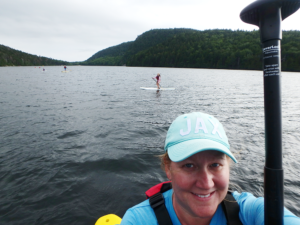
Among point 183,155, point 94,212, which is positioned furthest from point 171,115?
point 183,155

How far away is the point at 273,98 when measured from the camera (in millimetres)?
1243

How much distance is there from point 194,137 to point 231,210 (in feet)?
2.63

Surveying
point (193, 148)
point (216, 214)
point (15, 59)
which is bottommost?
point (216, 214)

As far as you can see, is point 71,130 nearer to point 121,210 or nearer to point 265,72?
point 121,210

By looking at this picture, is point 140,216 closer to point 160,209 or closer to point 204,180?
point 160,209

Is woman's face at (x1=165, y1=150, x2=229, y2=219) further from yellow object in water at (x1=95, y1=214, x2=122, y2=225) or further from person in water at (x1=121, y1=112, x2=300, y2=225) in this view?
yellow object in water at (x1=95, y1=214, x2=122, y2=225)

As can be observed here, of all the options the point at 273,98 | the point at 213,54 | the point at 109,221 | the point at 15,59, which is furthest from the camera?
the point at 15,59

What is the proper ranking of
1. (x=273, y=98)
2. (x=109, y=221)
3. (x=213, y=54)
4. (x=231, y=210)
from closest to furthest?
(x=273, y=98) → (x=231, y=210) → (x=109, y=221) → (x=213, y=54)

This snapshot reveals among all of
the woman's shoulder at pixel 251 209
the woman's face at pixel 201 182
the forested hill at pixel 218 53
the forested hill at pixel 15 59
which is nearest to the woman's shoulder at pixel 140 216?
the woman's face at pixel 201 182

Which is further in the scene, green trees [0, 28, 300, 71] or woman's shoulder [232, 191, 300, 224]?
green trees [0, 28, 300, 71]

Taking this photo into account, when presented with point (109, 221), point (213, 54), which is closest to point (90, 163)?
point (109, 221)

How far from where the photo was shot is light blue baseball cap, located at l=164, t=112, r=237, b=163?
5.51ft

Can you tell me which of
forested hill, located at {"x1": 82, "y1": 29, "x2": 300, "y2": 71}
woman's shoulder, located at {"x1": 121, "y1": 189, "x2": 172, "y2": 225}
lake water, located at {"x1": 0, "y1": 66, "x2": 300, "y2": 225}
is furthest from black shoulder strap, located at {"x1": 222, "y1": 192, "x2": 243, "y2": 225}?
forested hill, located at {"x1": 82, "y1": 29, "x2": 300, "y2": 71}

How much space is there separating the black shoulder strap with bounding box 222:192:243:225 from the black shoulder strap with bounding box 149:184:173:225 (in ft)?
1.75
